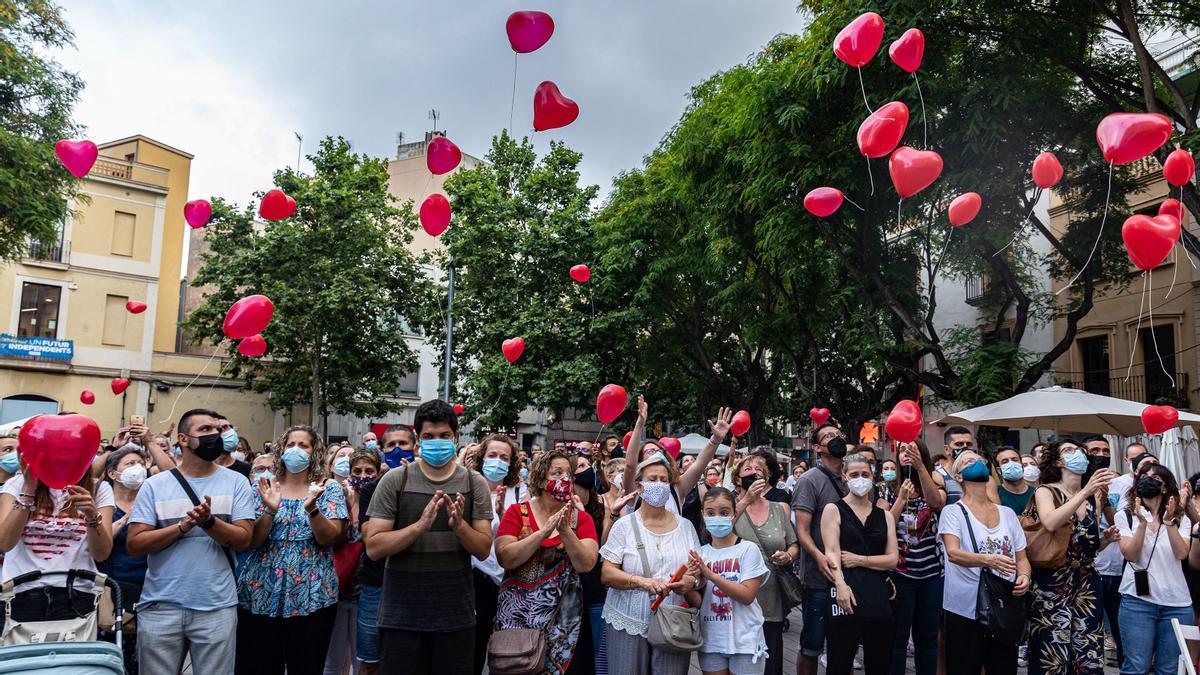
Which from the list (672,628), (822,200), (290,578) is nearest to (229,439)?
(290,578)

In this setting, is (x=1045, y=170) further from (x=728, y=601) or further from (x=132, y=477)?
(x=132, y=477)

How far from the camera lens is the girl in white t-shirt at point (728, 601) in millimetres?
5047

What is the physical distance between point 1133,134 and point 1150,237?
959mm

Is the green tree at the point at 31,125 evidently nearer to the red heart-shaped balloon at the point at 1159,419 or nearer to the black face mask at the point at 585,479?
the black face mask at the point at 585,479

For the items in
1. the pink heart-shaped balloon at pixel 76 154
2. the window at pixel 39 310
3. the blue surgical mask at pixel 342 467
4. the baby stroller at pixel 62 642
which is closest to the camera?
the baby stroller at pixel 62 642

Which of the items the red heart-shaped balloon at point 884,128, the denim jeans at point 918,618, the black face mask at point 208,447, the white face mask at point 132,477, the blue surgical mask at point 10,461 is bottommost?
the denim jeans at point 918,618

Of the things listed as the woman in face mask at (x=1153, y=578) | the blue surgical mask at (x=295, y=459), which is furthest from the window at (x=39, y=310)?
the woman in face mask at (x=1153, y=578)

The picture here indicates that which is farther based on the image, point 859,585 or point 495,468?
point 859,585

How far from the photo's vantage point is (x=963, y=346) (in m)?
24.9

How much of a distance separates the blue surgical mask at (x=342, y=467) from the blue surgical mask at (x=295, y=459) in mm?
1455

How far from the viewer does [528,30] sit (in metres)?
8.19

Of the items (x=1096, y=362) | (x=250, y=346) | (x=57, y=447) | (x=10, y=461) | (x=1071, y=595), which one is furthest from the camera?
(x=1096, y=362)

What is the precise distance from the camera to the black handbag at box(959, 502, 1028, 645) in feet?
17.7

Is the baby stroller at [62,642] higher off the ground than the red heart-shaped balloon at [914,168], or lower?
lower
